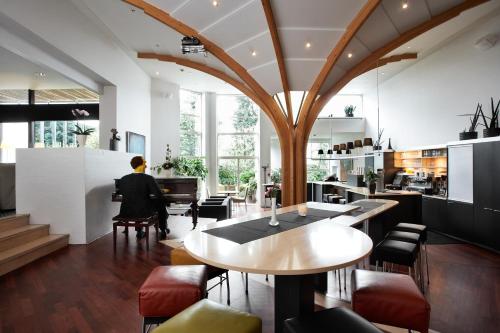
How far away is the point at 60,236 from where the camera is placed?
4531mm

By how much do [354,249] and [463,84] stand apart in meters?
6.79

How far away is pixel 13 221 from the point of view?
4312mm

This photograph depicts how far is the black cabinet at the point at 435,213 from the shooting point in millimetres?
5566

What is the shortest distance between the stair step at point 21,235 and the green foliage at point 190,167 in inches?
176

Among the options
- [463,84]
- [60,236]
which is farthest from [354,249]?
[463,84]

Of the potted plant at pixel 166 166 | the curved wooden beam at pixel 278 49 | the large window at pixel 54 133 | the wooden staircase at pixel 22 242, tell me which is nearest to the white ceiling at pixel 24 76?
the large window at pixel 54 133

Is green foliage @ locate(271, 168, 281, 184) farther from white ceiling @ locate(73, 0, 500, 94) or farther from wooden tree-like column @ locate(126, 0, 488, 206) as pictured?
white ceiling @ locate(73, 0, 500, 94)

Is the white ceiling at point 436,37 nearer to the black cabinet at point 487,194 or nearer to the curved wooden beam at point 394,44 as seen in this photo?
the curved wooden beam at point 394,44

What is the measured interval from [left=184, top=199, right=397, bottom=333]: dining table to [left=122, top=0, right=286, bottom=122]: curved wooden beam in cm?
416

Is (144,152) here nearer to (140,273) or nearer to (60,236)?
(60,236)

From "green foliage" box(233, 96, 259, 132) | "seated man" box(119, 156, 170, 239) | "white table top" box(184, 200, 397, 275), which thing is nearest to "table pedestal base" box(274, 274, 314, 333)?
"white table top" box(184, 200, 397, 275)

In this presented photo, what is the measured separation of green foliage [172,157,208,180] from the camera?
8.91 metres

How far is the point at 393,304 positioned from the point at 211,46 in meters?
5.44

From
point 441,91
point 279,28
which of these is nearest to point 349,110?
point 441,91
